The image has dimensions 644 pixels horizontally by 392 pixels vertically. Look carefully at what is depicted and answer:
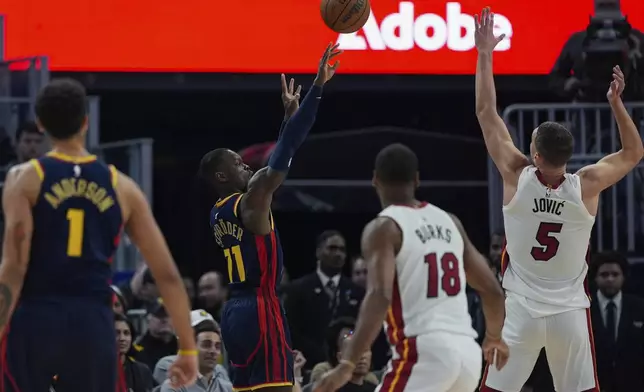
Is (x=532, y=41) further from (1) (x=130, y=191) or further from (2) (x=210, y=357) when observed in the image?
(1) (x=130, y=191)

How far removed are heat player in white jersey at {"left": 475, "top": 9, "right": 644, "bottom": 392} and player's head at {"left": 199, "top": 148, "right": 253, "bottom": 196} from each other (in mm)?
1589

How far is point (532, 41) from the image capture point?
14828 millimetres

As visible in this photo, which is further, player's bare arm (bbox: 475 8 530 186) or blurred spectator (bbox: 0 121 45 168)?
blurred spectator (bbox: 0 121 45 168)

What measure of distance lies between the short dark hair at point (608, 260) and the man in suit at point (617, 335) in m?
0.09

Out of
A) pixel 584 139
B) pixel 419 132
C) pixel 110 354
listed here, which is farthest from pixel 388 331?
pixel 419 132

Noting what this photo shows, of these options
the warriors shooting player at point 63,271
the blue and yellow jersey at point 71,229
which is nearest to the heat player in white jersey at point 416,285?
the warriors shooting player at point 63,271

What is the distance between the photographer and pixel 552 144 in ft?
→ 26.1

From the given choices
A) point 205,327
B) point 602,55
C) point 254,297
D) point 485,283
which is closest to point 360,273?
point 602,55

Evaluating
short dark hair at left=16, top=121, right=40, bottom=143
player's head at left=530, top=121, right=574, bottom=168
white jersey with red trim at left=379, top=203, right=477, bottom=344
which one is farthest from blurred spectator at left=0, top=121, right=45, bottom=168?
white jersey with red trim at left=379, top=203, right=477, bottom=344

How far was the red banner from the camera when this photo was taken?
47.3 feet

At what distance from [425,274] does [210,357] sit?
3.61 metres

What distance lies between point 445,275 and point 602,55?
20.8ft

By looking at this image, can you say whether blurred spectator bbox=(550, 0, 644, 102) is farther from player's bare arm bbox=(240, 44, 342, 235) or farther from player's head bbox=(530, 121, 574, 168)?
player's bare arm bbox=(240, 44, 342, 235)

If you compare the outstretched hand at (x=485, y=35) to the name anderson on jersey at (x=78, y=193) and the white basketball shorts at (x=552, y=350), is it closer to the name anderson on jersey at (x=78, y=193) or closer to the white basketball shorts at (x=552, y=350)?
the white basketball shorts at (x=552, y=350)
